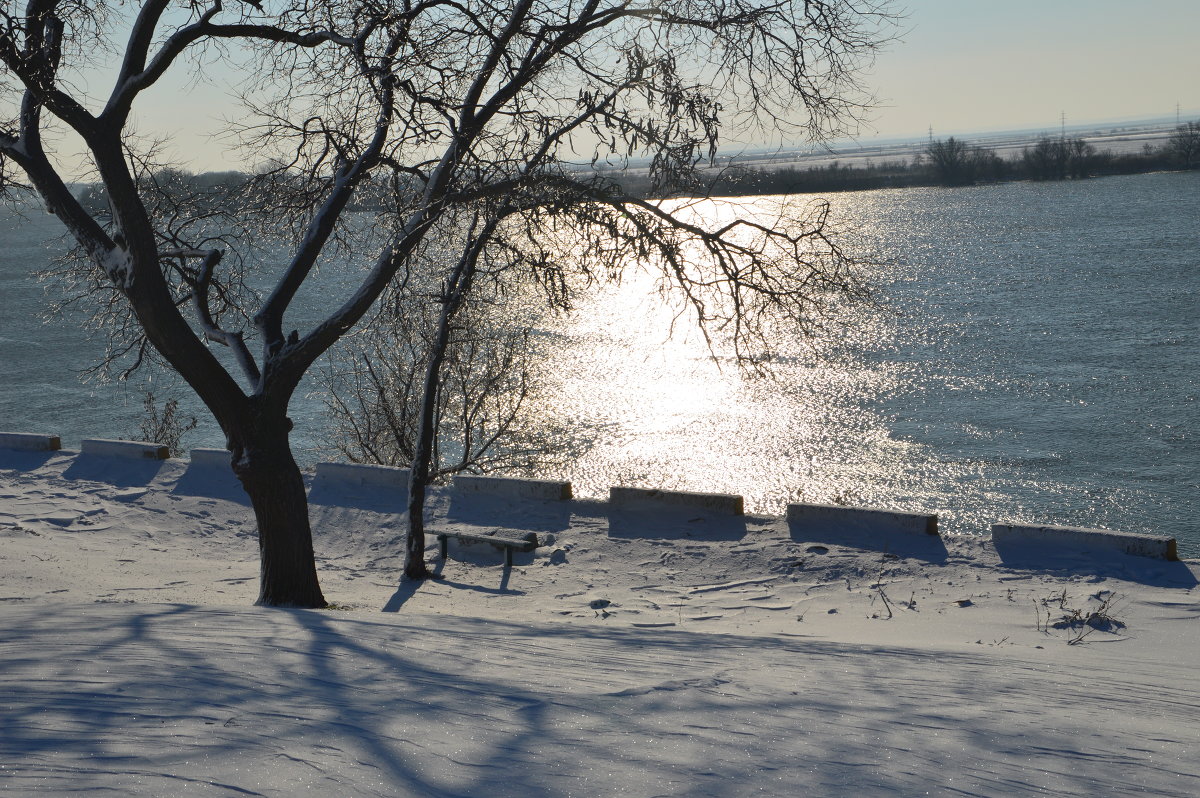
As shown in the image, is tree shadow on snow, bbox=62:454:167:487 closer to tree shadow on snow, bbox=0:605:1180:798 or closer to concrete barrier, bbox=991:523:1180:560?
tree shadow on snow, bbox=0:605:1180:798

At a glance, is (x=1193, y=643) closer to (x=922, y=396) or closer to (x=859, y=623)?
(x=859, y=623)

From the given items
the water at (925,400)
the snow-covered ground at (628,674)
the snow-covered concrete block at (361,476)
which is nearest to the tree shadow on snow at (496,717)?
the snow-covered ground at (628,674)

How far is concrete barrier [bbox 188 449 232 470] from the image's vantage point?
42.8 feet

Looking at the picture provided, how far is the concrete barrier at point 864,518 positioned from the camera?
396 inches

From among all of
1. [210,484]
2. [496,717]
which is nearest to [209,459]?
[210,484]

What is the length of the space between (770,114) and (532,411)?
29.6 metres

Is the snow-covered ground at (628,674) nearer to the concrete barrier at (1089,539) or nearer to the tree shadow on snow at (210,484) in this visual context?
the concrete barrier at (1089,539)

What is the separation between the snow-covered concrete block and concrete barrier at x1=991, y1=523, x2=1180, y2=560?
6.76m

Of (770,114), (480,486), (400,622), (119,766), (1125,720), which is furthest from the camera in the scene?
(480,486)

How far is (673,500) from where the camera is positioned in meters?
11.3

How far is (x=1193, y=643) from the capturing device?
7.31 meters

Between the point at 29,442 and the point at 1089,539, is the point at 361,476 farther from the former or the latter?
the point at 1089,539

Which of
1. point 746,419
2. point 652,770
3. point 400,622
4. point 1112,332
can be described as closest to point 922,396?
point 746,419

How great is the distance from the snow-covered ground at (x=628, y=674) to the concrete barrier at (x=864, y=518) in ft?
0.53
